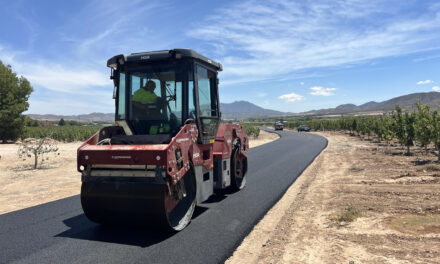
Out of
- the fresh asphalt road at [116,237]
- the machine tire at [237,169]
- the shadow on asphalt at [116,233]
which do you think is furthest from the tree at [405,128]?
the shadow on asphalt at [116,233]

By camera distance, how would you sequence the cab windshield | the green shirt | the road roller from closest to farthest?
1. the road roller
2. the cab windshield
3. the green shirt

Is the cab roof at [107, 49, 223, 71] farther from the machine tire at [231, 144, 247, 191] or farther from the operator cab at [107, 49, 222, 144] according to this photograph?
the machine tire at [231, 144, 247, 191]

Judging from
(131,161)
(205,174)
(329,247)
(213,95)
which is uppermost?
(213,95)

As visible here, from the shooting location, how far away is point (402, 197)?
7707mm

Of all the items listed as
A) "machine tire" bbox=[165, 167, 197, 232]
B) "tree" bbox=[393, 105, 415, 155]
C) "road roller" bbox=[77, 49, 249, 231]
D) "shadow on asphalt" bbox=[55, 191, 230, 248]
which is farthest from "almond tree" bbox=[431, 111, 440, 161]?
"shadow on asphalt" bbox=[55, 191, 230, 248]

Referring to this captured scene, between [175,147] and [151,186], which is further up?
[175,147]

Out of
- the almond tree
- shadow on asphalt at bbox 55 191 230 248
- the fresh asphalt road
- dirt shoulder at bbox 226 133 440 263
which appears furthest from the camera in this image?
the almond tree

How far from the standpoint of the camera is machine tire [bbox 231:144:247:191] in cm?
829

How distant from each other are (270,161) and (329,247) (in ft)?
32.4

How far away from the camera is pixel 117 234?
5230 mm

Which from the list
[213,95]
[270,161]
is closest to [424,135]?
[270,161]

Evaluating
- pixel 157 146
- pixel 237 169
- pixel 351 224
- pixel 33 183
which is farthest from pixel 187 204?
pixel 33 183

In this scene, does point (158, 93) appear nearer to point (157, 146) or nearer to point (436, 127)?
point (157, 146)

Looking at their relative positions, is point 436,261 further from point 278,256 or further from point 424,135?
point 424,135
